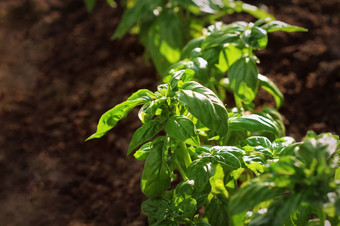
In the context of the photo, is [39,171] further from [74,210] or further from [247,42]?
[247,42]

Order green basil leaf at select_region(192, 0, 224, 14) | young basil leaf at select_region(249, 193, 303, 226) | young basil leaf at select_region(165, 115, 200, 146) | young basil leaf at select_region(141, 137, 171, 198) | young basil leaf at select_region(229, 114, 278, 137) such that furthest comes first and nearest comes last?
green basil leaf at select_region(192, 0, 224, 14)
young basil leaf at select_region(229, 114, 278, 137)
young basil leaf at select_region(141, 137, 171, 198)
young basil leaf at select_region(165, 115, 200, 146)
young basil leaf at select_region(249, 193, 303, 226)

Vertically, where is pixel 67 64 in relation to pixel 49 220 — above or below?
above

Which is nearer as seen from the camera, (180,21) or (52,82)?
(180,21)

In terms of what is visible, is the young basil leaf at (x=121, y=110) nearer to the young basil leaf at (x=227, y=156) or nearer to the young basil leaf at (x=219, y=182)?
the young basil leaf at (x=227, y=156)

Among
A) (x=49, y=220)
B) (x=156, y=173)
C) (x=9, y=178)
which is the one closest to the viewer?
(x=156, y=173)

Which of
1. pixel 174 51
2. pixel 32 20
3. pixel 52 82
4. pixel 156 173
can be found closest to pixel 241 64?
pixel 156 173

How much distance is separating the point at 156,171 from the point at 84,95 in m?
1.53

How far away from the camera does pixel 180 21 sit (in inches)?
95.3

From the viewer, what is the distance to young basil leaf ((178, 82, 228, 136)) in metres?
1.13

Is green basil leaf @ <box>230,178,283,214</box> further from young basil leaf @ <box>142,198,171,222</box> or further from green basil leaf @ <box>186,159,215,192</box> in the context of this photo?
young basil leaf @ <box>142,198,171,222</box>

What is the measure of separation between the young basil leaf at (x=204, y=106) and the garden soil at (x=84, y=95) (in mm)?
883

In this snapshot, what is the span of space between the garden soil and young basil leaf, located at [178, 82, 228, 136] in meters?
0.88

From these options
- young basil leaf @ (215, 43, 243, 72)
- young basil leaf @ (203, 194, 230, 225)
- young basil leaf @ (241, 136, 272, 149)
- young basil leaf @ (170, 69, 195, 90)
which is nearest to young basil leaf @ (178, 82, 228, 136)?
young basil leaf @ (170, 69, 195, 90)

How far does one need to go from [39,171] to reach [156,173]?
4.07 ft
